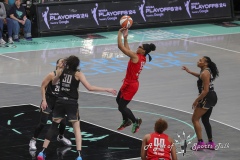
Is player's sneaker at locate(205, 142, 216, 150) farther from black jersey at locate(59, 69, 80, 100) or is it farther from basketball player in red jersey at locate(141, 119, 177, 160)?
basketball player in red jersey at locate(141, 119, 177, 160)

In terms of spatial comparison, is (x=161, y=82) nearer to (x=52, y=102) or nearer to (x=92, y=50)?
(x=92, y=50)

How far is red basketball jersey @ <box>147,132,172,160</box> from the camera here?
12117 millimetres

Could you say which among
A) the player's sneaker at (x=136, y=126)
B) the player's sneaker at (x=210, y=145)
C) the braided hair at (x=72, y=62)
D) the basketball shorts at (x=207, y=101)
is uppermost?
the braided hair at (x=72, y=62)

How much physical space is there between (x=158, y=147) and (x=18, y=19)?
54.2ft

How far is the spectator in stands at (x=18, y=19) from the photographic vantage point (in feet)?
90.6

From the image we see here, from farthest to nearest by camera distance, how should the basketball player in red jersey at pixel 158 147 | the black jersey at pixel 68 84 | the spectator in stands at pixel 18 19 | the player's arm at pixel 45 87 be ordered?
the spectator in stands at pixel 18 19
the player's arm at pixel 45 87
the black jersey at pixel 68 84
the basketball player in red jersey at pixel 158 147

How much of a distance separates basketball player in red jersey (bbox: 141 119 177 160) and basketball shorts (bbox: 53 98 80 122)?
108 inches

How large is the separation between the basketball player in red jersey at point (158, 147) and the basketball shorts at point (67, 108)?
9.04 ft

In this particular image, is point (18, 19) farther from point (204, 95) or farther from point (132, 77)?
point (204, 95)

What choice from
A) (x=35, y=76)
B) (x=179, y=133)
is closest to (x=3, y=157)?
(x=179, y=133)

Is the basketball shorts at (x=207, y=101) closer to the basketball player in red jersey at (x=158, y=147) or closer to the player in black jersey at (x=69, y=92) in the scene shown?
the player in black jersey at (x=69, y=92)

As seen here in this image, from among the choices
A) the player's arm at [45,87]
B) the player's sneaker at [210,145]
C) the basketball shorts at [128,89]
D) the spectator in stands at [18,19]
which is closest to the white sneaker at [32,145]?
the player's arm at [45,87]

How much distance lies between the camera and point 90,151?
15.7m

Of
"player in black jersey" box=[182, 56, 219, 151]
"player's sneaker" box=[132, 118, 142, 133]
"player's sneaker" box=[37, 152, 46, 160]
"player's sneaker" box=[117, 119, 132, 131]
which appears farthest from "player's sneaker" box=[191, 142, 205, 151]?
"player's sneaker" box=[37, 152, 46, 160]
